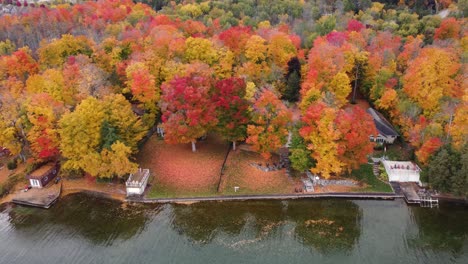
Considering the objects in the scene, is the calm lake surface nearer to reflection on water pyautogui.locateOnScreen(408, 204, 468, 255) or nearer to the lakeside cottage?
reflection on water pyautogui.locateOnScreen(408, 204, 468, 255)

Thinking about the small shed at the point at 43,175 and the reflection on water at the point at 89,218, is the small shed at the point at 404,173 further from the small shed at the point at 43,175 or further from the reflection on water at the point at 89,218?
the small shed at the point at 43,175

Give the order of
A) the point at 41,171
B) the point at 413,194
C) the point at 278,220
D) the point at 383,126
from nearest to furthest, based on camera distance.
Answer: the point at 278,220, the point at 413,194, the point at 41,171, the point at 383,126

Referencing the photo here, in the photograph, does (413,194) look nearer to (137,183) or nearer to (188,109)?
(188,109)

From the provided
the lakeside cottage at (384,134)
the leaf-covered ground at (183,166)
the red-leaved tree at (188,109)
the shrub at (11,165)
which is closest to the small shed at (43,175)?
the shrub at (11,165)

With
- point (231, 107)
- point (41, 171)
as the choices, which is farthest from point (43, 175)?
point (231, 107)

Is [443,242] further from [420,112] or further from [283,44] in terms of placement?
[283,44]

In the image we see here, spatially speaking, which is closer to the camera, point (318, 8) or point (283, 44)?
point (283, 44)

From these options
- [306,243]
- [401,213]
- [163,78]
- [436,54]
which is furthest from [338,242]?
[163,78]
